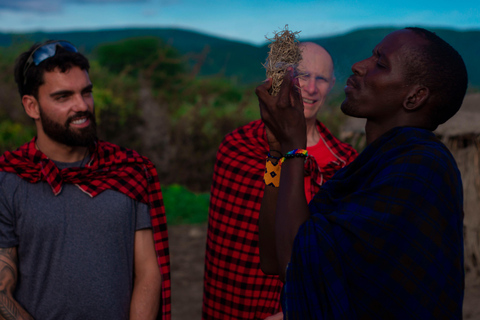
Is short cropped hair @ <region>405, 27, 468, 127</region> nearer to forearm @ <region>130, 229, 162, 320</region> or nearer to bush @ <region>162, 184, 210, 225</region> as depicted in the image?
forearm @ <region>130, 229, 162, 320</region>

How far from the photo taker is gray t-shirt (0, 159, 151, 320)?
2490 millimetres

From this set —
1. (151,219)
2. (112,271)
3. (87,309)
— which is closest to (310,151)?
(151,219)

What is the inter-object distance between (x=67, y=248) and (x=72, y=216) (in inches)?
6.3

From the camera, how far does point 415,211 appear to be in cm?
150

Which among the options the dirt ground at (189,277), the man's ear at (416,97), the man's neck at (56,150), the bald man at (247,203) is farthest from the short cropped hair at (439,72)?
the dirt ground at (189,277)

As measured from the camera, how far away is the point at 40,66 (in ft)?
9.20

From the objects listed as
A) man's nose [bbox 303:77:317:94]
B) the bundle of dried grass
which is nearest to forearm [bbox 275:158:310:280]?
the bundle of dried grass

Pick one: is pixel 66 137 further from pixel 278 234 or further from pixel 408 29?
pixel 408 29

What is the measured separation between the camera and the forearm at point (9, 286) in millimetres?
2348

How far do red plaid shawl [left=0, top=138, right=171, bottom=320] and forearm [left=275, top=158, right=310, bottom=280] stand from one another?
1255 mm

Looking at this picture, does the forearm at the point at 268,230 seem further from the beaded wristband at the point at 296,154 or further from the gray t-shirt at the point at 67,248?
the gray t-shirt at the point at 67,248

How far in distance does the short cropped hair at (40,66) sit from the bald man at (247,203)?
1051 millimetres

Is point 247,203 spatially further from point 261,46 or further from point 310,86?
point 261,46

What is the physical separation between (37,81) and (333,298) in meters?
2.09
